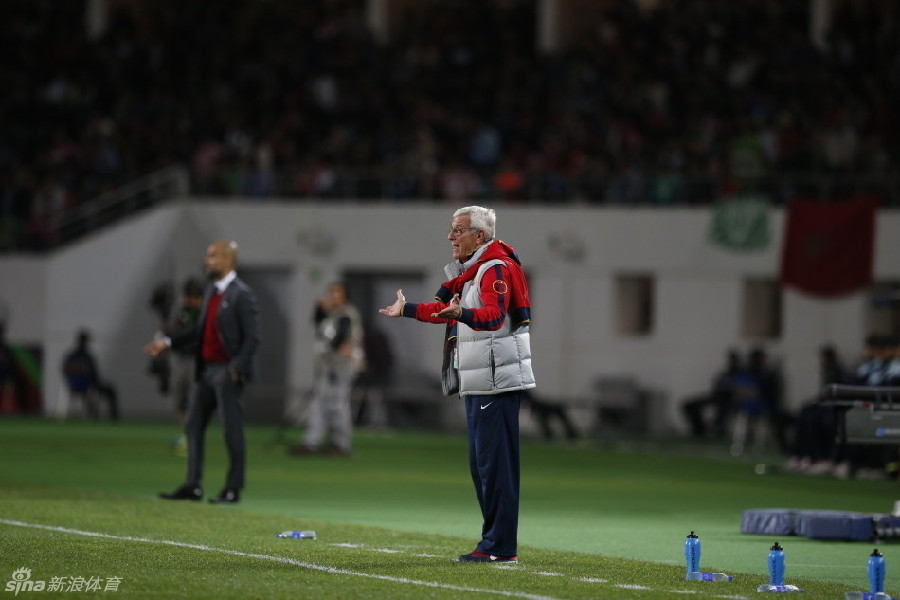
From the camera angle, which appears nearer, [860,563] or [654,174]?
[860,563]

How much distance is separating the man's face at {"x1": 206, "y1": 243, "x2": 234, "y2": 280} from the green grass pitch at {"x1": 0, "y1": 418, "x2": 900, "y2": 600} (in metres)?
1.97

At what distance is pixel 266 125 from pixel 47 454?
14.6m

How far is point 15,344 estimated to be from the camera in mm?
34312

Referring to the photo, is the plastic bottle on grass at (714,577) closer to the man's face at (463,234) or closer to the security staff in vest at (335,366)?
the man's face at (463,234)

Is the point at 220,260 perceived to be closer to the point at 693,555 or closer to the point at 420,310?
the point at 420,310

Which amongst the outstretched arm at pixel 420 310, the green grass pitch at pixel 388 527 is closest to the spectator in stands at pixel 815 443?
the green grass pitch at pixel 388 527

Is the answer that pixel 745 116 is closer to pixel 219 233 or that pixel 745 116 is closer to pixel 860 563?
pixel 219 233

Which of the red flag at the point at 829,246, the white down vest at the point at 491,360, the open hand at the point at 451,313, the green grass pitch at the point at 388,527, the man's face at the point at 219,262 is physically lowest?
the green grass pitch at the point at 388,527

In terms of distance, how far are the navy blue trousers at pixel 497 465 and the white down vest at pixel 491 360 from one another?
9cm

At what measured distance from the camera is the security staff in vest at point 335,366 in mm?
21312

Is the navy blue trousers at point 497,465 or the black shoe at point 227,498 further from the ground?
the navy blue trousers at point 497,465

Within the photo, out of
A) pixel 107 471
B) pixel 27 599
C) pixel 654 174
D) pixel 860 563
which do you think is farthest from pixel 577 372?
pixel 27 599

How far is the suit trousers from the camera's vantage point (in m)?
14.5

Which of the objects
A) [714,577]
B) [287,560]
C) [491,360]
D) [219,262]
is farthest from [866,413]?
[219,262]
